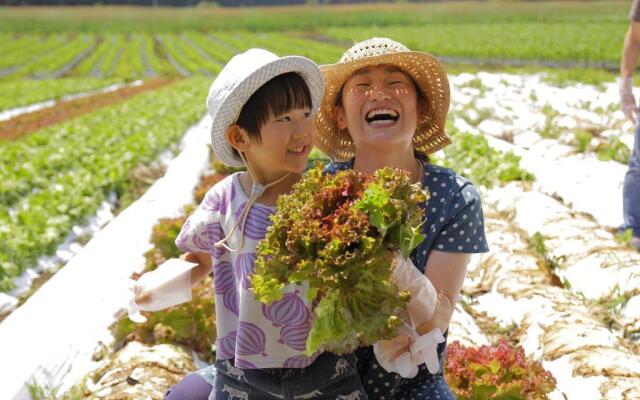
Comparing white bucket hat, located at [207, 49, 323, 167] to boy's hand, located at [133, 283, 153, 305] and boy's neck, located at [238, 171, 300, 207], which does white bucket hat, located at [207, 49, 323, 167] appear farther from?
boy's hand, located at [133, 283, 153, 305]

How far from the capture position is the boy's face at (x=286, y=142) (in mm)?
1839

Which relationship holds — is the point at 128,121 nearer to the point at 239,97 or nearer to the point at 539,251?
the point at 539,251

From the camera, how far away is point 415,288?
156 cm

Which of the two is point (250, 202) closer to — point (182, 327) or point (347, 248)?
point (347, 248)

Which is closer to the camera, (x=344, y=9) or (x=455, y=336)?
(x=455, y=336)

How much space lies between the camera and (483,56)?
24.6 metres

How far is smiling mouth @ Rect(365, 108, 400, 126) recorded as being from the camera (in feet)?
6.80

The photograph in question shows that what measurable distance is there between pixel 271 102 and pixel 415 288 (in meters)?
0.66

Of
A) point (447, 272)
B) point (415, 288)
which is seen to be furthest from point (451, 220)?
point (415, 288)

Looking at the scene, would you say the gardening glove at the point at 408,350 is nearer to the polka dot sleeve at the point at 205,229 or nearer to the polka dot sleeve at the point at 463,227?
the polka dot sleeve at the point at 463,227

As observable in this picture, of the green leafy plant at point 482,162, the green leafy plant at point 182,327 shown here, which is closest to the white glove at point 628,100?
the green leafy plant at point 482,162

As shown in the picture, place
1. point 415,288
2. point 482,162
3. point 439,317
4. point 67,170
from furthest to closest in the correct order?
point 67,170
point 482,162
point 439,317
point 415,288

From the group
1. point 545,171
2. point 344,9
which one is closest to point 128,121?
point 545,171

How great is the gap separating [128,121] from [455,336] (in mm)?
9252
